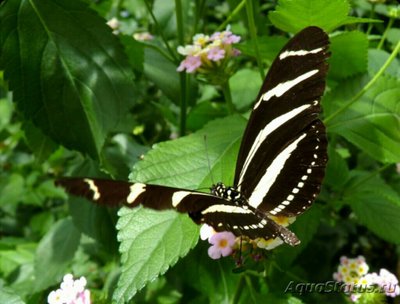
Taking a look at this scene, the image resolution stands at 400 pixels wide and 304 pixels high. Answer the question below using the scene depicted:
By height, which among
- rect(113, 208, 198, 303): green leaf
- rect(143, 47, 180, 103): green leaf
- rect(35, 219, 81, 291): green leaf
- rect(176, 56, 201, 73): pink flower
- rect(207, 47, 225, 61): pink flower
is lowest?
rect(35, 219, 81, 291): green leaf

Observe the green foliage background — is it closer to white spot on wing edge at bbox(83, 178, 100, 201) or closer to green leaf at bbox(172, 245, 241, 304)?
green leaf at bbox(172, 245, 241, 304)

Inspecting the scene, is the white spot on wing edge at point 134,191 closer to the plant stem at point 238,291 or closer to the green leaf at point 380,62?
the plant stem at point 238,291

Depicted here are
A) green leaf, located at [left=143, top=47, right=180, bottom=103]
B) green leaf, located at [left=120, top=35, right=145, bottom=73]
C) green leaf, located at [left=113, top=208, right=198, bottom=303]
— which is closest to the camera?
green leaf, located at [left=113, top=208, right=198, bottom=303]

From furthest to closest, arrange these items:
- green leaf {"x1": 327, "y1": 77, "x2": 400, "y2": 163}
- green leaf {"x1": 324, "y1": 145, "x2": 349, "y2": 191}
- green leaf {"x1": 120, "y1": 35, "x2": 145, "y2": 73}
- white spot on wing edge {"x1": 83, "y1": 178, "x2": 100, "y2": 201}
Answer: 1. green leaf {"x1": 120, "y1": 35, "x2": 145, "y2": 73}
2. green leaf {"x1": 324, "y1": 145, "x2": 349, "y2": 191}
3. green leaf {"x1": 327, "y1": 77, "x2": 400, "y2": 163}
4. white spot on wing edge {"x1": 83, "y1": 178, "x2": 100, "y2": 201}

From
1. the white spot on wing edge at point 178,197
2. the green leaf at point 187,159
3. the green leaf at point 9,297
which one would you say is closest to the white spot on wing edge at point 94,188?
the white spot on wing edge at point 178,197

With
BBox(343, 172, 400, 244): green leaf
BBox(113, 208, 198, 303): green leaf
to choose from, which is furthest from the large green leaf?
BBox(343, 172, 400, 244): green leaf

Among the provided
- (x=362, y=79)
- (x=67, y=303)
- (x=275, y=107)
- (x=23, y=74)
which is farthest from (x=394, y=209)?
(x=23, y=74)
